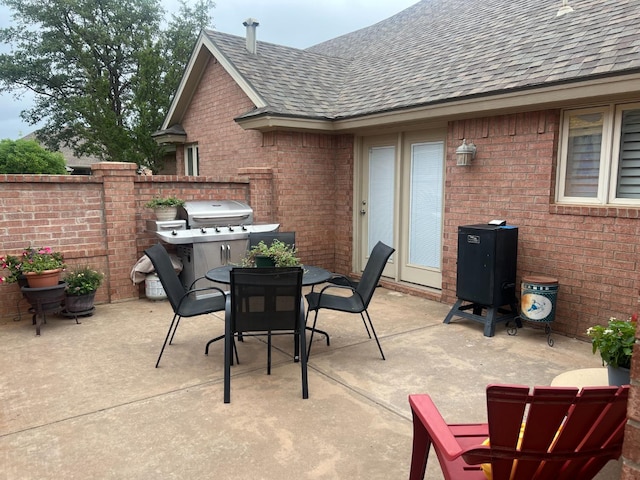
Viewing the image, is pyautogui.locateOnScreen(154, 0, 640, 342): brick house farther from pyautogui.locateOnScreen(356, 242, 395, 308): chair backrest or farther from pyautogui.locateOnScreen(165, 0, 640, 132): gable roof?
pyautogui.locateOnScreen(356, 242, 395, 308): chair backrest

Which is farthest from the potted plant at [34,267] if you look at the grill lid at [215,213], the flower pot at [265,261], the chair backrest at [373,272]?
the chair backrest at [373,272]

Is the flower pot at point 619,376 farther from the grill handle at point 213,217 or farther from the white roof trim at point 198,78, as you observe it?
the white roof trim at point 198,78

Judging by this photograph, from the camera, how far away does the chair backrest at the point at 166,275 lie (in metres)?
4.20

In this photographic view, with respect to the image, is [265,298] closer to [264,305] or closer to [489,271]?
[264,305]

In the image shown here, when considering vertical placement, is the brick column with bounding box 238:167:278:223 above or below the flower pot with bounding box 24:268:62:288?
above

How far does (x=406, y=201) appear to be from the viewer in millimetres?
7359

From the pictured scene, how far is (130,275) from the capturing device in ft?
21.9

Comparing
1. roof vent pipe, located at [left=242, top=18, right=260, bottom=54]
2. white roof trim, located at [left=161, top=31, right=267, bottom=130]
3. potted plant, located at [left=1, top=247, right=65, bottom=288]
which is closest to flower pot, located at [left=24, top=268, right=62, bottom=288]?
potted plant, located at [left=1, top=247, right=65, bottom=288]

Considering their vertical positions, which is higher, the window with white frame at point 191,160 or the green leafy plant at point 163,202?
the window with white frame at point 191,160

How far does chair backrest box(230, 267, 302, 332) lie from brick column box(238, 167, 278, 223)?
12.8 ft

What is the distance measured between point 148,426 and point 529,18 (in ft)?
24.0

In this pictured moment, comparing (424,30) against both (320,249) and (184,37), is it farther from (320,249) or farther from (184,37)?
(184,37)

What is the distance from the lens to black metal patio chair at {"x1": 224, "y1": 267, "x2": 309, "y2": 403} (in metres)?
3.67

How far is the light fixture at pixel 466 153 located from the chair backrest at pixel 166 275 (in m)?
3.82
